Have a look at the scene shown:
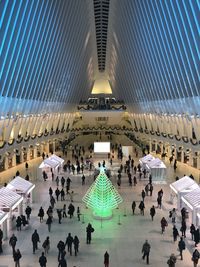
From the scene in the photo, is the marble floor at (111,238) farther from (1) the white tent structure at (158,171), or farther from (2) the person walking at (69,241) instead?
(1) the white tent structure at (158,171)

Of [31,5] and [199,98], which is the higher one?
[31,5]

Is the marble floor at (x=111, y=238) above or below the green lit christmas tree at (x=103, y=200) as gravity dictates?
below

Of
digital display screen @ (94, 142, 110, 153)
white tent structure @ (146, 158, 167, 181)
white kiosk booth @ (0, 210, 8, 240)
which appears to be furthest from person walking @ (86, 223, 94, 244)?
digital display screen @ (94, 142, 110, 153)

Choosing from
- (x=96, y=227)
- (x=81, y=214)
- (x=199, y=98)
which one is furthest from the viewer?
(x=199, y=98)

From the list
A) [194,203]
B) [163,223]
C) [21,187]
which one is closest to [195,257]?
[163,223]

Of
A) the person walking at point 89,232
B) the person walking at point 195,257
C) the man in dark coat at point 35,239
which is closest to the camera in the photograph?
the person walking at point 195,257

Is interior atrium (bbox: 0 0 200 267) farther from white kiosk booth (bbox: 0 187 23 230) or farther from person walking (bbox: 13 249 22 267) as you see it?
person walking (bbox: 13 249 22 267)

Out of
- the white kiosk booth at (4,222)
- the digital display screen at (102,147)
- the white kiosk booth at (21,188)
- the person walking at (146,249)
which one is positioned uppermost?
the digital display screen at (102,147)

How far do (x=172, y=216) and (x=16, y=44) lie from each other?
1406 cm

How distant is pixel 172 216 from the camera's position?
17234mm

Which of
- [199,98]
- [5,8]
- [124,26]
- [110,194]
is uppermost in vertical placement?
[124,26]

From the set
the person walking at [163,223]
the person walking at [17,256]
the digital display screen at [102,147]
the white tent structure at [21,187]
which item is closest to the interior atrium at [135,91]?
the person walking at [17,256]

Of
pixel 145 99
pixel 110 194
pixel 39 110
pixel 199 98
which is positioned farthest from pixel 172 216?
pixel 145 99

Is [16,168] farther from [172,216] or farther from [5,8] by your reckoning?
[172,216]
